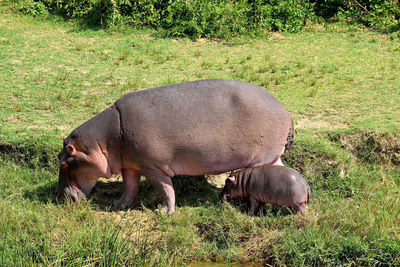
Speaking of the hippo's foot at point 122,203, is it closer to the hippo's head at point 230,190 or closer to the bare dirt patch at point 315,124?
the hippo's head at point 230,190

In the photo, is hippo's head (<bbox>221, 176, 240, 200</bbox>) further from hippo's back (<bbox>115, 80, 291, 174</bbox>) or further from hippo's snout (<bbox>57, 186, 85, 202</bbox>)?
hippo's snout (<bbox>57, 186, 85, 202</bbox>)

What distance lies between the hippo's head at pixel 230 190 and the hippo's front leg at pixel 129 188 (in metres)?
0.99

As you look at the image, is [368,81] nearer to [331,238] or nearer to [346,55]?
[346,55]

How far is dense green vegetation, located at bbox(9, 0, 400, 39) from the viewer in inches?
436

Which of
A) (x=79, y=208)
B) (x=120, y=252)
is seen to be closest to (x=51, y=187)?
(x=79, y=208)

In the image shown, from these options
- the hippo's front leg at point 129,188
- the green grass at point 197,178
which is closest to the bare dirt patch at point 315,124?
the green grass at point 197,178

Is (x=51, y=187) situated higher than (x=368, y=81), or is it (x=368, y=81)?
(x=368, y=81)

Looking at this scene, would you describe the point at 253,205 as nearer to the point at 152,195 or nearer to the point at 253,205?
the point at 253,205

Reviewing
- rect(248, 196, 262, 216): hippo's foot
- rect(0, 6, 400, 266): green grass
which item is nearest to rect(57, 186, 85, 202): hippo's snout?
rect(0, 6, 400, 266): green grass

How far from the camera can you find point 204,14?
1102cm

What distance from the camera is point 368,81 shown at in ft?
29.4

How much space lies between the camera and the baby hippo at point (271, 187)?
17.6 ft

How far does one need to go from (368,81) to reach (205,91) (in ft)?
14.4

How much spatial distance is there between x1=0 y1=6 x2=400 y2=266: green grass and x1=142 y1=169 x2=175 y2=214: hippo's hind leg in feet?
0.55
